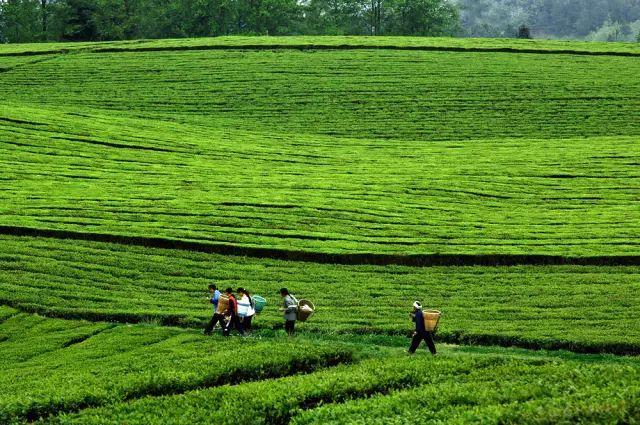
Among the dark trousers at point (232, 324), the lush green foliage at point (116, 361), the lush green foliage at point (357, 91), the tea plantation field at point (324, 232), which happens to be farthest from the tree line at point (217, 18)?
the dark trousers at point (232, 324)

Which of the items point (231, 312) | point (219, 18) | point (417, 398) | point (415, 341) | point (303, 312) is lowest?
point (303, 312)

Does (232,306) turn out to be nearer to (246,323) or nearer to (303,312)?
(246,323)

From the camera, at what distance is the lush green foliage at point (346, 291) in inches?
1230

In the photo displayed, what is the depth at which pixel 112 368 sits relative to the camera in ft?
83.1

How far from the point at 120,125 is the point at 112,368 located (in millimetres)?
43721

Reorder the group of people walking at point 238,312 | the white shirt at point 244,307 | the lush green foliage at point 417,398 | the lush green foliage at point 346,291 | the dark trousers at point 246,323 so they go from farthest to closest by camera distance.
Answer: the lush green foliage at point 346,291
the dark trousers at point 246,323
the white shirt at point 244,307
the group of people walking at point 238,312
the lush green foliage at point 417,398

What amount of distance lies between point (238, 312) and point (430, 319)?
608 centimetres

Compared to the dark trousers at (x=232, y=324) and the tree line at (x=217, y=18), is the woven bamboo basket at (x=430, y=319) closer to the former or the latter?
the dark trousers at (x=232, y=324)

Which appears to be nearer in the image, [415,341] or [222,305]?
[415,341]

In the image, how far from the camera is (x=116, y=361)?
26609 millimetres

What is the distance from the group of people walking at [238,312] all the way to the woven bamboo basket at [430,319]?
180 inches

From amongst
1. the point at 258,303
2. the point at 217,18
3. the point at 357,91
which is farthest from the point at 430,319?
the point at 217,18

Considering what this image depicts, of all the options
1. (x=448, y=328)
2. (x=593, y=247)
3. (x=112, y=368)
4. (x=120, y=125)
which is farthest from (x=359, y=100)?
(x=112, y=368)

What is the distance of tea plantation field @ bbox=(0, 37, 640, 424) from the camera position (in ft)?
73.6
